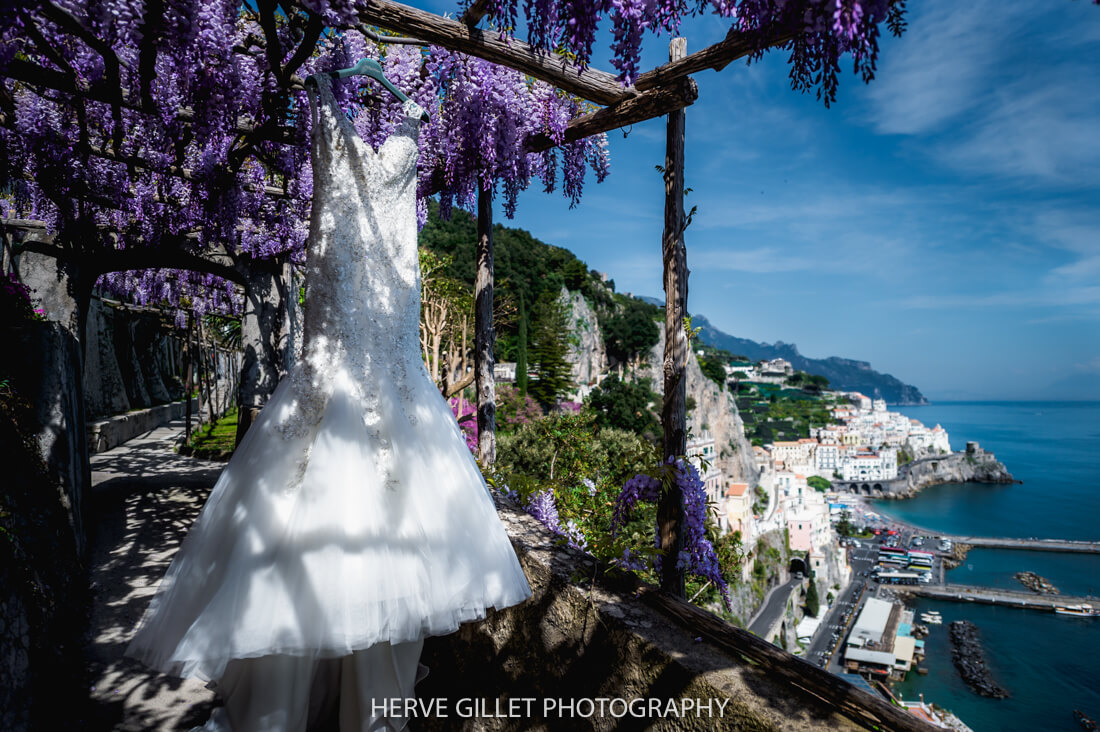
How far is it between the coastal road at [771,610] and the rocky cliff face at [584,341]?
20693mm

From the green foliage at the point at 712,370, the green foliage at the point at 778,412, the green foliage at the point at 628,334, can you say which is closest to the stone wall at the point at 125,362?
the green foliage at the point at 628,334

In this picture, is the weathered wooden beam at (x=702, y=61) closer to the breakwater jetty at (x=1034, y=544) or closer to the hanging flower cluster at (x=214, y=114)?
the hanging flower cluster at (x=214, y=114)

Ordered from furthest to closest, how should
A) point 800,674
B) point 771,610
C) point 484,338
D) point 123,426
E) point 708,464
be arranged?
point 771,610 < point 123,426 < point 484,338 < point 708,464 < point 800,674

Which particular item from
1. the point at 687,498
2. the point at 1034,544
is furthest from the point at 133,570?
the point at 1034,544

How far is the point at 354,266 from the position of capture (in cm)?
174

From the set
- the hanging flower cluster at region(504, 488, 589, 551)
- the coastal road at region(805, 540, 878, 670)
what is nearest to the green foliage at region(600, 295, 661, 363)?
the coastal road at region(805, 540, 878, 670)

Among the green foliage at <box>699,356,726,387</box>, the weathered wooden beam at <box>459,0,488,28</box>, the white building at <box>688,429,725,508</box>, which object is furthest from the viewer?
the green foliage at <box>699,356,726,387</box>

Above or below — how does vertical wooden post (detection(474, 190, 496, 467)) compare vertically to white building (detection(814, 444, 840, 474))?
above

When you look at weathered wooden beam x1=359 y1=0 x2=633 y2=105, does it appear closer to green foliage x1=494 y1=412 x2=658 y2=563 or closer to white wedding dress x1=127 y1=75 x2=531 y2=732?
white wedding dress x1=127 y1=75 x2=531 y2=732

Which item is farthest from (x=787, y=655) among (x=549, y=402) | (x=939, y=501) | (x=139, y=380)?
(x=939, y=501)

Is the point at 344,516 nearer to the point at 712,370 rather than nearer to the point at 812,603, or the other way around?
the point at 812,603

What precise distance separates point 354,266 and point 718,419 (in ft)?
189

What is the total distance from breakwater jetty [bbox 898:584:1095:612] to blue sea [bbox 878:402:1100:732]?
0.73 meters

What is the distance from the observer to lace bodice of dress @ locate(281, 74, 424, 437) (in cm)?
167
